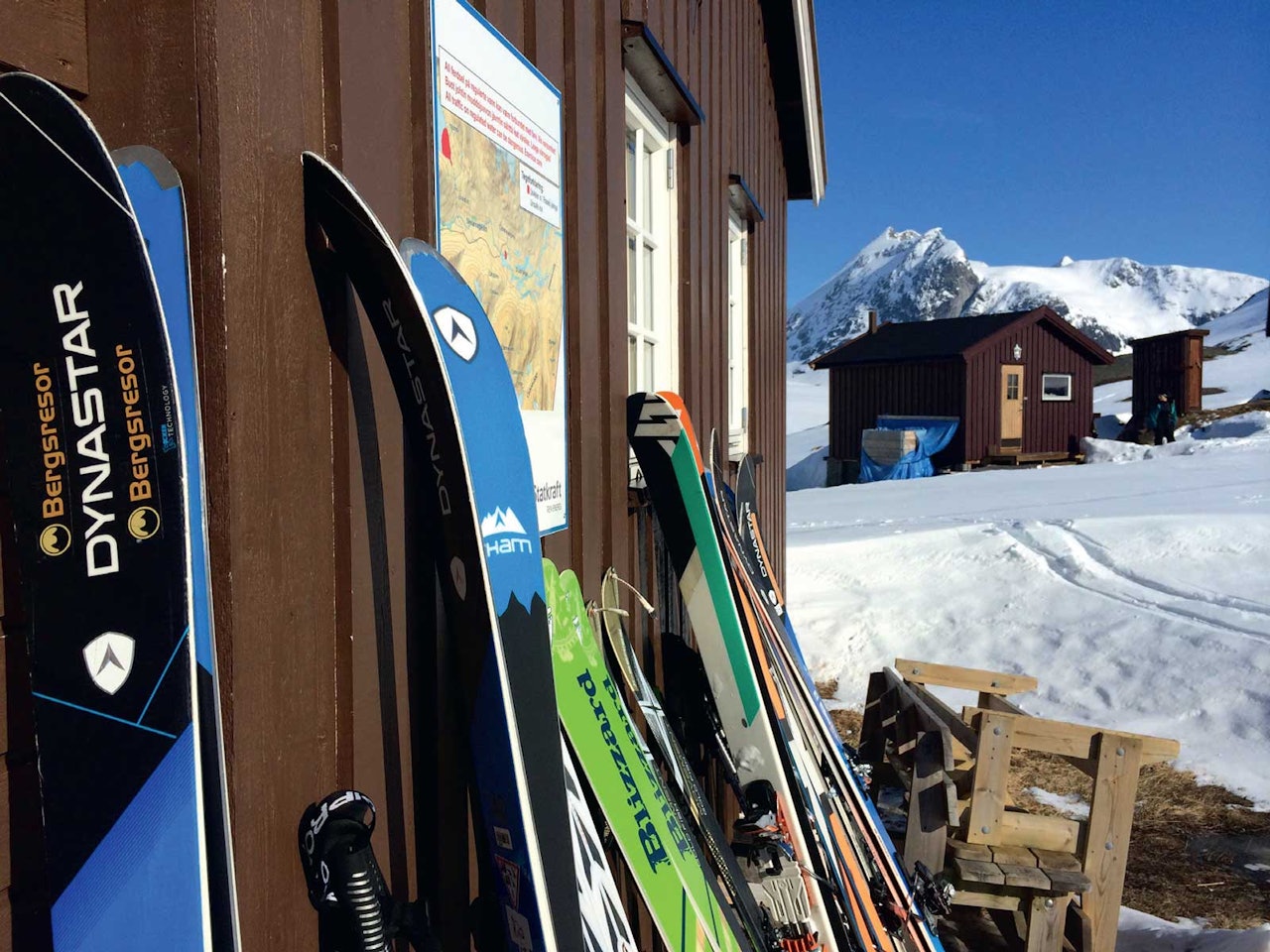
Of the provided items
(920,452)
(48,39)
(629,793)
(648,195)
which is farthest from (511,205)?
(920,452)

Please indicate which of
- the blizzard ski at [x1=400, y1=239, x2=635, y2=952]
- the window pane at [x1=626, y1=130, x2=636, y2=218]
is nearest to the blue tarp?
the window pane at [x1=626, y1=130, x2=636, y2=218]

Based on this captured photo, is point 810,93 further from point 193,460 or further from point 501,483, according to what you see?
point 193,460

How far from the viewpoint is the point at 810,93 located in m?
6.12

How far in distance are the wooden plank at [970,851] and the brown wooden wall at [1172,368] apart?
25004 mm

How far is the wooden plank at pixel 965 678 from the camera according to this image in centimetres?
413

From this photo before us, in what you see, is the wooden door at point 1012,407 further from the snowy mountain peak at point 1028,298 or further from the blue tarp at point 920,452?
the snowy mountain peak at point 1028,298

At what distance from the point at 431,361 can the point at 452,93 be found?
2.29 feet

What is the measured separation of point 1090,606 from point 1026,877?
4.29m

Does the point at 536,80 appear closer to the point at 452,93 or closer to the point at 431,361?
the point at 452,93

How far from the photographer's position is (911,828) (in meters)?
3.24

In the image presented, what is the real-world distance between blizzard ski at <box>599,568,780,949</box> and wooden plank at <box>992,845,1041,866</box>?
1.16 meters

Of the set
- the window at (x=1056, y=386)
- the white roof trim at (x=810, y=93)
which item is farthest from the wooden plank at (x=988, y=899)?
the window at (x=1056, y=386)

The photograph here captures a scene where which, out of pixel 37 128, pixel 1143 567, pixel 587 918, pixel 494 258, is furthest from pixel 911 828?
pixel 1143 567

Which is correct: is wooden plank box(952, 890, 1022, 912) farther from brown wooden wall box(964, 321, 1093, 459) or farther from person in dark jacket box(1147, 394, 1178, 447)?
person in dark jacket box(1147, 394, 1178, 447)
